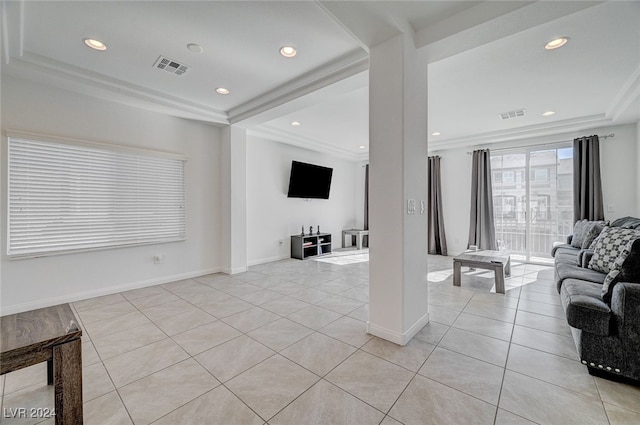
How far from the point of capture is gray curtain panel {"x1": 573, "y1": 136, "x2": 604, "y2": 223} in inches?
179

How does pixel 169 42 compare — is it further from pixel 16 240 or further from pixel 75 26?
pixel 16 240

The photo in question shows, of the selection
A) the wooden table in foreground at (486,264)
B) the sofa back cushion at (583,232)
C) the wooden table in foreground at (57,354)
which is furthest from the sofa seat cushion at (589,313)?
the wooden table in foreground at (57,354)

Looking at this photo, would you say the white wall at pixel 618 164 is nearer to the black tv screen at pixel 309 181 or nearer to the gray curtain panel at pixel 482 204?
the gray curtain panel at pixel 482 204

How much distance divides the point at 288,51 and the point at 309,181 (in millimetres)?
3835

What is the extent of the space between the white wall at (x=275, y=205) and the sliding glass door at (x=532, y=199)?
4.02 m

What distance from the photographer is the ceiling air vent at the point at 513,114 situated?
4180 mm

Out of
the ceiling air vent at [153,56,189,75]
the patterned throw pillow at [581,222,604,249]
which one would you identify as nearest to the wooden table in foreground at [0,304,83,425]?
the ceiling air vent at [153,56,189,75]

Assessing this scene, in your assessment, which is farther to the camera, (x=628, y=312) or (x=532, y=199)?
(x=532, y=199)

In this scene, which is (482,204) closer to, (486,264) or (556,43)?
(486,264)

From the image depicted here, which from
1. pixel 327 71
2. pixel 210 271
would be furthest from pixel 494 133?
pixel 210 271

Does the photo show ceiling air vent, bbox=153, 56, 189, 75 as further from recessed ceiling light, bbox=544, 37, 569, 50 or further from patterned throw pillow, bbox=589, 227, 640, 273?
patterned throw pillow, bbox=589, 227, 640, 273

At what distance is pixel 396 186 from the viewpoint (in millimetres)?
2254

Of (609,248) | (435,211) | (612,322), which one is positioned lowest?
(612,322)

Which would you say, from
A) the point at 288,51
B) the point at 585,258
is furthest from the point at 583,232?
the point at 288,51
